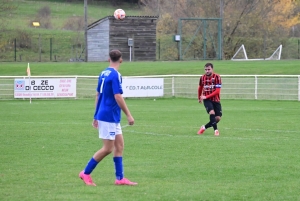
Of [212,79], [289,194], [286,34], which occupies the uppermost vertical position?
[286,34]

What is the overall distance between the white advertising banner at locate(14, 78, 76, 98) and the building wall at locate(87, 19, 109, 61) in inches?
682

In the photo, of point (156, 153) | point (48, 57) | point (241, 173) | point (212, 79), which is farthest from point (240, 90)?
point (48, 57)

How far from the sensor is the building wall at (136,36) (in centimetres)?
4931

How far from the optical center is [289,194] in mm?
8672

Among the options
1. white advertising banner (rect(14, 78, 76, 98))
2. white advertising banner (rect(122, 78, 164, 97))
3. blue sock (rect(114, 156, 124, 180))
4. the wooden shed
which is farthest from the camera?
the wooden shed

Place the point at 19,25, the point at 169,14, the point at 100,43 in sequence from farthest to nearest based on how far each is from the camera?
the point at 19,25 < the point at 169,14 < the point at 100,43

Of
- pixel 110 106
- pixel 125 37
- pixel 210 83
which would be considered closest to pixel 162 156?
pixel 110 106

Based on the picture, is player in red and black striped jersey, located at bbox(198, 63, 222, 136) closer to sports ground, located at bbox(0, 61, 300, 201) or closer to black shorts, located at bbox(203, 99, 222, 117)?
black shorts, located at bbox(203, 99, 222, 117)

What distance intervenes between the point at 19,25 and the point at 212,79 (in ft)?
186

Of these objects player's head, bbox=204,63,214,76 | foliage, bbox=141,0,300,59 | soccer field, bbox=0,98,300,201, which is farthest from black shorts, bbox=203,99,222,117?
foliage, bbox=141,0,300,59

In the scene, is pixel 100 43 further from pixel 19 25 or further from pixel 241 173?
pixel 241 173

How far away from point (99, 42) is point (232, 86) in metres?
19.4

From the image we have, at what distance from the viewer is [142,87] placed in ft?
105

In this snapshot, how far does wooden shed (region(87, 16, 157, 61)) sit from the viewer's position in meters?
49.3
